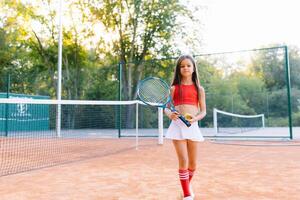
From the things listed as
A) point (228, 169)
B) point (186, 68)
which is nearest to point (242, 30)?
point (228, 169)

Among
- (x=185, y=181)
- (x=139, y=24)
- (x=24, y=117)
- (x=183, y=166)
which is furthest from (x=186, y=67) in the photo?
(x=139, y=24)

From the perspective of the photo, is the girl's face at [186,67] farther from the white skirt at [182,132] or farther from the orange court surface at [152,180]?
the orange court surface at [152,180]

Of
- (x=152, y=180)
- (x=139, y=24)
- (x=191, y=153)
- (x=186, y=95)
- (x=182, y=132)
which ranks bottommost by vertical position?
(x=152, y=180)

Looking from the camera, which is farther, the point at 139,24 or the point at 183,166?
the point at 139,24

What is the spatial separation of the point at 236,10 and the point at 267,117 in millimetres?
8344

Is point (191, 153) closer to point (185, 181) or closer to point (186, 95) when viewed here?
point (185, 181)

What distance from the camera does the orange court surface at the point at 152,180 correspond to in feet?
10.8

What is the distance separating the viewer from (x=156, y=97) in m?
3.38

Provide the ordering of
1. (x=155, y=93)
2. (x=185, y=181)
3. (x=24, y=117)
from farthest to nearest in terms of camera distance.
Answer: (x=24, y=117)
(x=155, y=93)
(x=185, y=181)

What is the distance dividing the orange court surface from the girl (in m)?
0.35

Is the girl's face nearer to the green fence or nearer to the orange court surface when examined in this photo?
the orange court surface

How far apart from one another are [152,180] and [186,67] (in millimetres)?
1647

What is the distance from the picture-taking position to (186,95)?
317cm

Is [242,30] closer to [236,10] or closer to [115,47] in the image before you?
[236,10]
